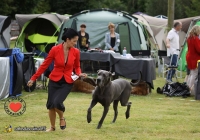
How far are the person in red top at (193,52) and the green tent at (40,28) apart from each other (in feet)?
34.4

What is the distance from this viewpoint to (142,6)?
64.4 metres

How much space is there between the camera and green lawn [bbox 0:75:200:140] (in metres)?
7.15

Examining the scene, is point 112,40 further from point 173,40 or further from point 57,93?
point 57,93

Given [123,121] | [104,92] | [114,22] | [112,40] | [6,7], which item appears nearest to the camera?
[104,92]

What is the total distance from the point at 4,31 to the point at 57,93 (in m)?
12.8

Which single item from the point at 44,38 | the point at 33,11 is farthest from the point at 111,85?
the point at 33,11

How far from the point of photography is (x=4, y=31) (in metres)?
19.4

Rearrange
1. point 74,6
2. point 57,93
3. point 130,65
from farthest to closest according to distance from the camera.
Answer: point 74,6 → point 130,65 → point 57,93

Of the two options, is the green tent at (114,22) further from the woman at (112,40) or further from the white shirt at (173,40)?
the woman at (112,40)

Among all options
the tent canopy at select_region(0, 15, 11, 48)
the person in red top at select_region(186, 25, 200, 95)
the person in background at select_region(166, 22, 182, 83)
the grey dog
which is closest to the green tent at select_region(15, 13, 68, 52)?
the tent canopy at select_region(0, 15, 11, 48)

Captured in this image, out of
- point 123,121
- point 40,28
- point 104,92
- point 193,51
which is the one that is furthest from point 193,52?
point 40,28

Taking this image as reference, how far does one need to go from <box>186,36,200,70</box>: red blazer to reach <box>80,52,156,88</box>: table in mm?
920

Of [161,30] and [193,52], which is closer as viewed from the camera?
[193,52]

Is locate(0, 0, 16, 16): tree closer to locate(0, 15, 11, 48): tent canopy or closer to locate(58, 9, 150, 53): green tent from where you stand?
locate(0, 15, 11, 48): tent canopy
